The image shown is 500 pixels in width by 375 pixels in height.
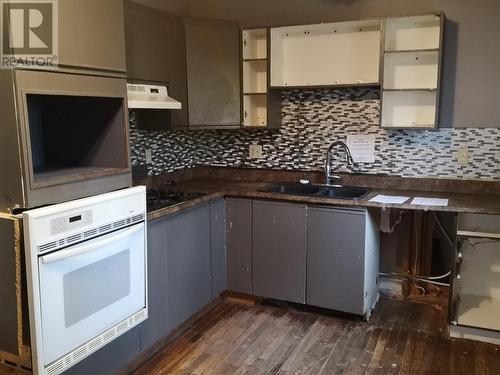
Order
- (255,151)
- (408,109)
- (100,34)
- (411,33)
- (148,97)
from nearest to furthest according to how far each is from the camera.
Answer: (100,34) → (148,97) → (411,33) → (408,109) → (255,151)

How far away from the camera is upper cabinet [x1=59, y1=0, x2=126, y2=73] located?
1972 mm

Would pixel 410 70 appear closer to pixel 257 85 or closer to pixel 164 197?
pixel 257 85

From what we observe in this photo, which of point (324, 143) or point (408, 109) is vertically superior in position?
point (408, 109)

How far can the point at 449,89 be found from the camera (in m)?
3.20

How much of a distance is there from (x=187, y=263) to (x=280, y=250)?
675 millimetres

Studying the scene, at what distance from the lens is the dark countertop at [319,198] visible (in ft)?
8.88

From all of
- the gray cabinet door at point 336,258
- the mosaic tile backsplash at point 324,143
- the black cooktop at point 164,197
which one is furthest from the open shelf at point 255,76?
the gray cabinet door at point 336,258

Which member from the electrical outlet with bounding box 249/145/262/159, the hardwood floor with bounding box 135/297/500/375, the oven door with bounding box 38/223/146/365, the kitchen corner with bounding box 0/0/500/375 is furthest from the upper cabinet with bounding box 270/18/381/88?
the oven door with bounding box 38/223/146/365

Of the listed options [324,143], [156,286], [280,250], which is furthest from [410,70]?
[156,286]

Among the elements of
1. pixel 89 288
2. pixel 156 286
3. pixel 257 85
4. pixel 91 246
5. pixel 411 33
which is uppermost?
pixel 411 33

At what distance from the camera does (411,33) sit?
318 cm

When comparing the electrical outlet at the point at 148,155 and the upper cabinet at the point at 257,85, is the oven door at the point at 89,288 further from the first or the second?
the upper cabinet at the point at 257,85

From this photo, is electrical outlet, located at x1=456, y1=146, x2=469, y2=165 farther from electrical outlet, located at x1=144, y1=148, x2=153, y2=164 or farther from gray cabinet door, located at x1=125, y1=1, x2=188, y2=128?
electrical outlet, located at x1=144, y1=148, x2=153, y2=164

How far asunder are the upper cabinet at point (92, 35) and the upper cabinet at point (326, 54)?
1489mm
